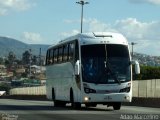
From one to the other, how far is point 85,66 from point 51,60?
8475 millimetres

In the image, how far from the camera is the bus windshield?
27797mm

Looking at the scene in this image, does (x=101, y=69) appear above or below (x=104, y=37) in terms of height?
below

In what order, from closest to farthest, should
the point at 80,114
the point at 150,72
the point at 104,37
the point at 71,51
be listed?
the point at 80,114 → the point at 104,37 → the point at 71,51 → the point at 150,72

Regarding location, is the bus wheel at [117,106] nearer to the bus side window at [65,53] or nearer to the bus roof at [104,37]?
the bus roof at [104,37]

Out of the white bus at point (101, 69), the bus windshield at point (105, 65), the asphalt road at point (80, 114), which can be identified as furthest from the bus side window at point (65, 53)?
the asphalt road at point (80, 114)

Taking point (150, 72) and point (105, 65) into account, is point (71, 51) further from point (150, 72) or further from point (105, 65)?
point (150, 72)

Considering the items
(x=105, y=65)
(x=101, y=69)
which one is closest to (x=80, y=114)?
(x=101, y=69)

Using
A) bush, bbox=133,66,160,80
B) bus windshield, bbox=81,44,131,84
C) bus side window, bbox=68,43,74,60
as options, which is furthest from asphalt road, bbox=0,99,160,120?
bush, bbox=133,66,160,80

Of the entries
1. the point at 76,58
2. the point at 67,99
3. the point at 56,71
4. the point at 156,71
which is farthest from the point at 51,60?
the point at 156,71

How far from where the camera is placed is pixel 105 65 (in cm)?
2794

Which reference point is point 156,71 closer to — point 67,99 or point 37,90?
point 37,90

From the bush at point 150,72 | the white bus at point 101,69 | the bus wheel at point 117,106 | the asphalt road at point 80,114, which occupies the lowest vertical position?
the asphalt road at point 80,114

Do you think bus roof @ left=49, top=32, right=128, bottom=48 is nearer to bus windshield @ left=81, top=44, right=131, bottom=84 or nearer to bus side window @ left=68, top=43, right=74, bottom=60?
bus windshield @ left=81, top=44, right=131, bottom=84

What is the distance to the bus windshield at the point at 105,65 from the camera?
91.2ft
